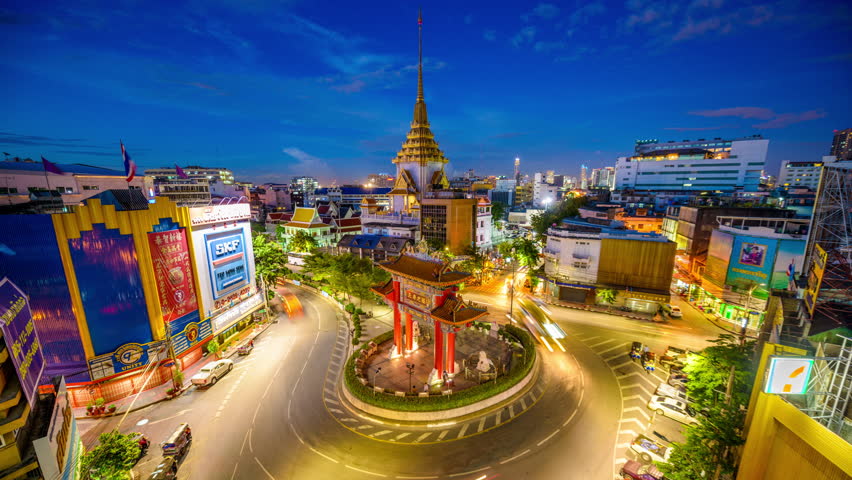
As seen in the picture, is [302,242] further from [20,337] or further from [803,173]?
[803,173]

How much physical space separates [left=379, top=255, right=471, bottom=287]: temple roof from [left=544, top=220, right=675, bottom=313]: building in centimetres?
2354

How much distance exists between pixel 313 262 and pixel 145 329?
22.8 m

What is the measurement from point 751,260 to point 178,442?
175 ft

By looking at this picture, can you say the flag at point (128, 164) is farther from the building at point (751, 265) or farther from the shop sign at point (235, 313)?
the building at point (751, 265)

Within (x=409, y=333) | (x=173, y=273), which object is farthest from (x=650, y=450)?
(x=173, y=273)

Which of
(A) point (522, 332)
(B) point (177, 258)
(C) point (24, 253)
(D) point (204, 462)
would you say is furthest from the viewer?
(A) point (522, 332)

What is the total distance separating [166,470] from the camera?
16562 millimetres

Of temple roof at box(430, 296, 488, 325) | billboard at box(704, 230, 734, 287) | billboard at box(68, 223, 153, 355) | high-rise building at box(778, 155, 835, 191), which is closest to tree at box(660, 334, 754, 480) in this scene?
temple roof at box(430, 296, 488, 325)

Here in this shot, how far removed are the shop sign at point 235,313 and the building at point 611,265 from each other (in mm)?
37286

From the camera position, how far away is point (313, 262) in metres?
45.1

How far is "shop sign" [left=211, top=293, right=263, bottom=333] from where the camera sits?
1124 inches

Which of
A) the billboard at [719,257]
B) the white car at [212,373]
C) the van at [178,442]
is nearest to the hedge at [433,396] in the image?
the van at [178,442]

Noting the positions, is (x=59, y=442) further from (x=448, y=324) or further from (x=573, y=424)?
(x=573, y=424)

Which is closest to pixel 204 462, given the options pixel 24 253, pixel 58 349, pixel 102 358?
pixel 102 358
